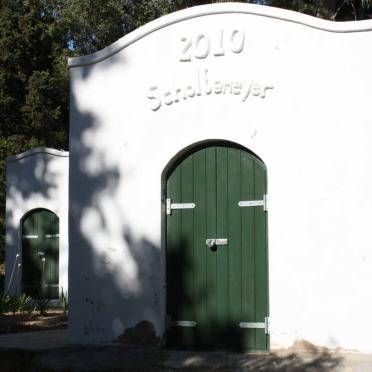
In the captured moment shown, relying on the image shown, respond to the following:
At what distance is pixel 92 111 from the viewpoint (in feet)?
31.1

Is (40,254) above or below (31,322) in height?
above

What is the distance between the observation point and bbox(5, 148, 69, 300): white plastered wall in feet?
53.7

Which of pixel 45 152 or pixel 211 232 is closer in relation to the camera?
pixel 211 232

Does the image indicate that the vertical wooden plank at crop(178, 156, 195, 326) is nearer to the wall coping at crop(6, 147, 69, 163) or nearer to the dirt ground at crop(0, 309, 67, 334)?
the dirt ground at crop(0, 309, 67, 334)

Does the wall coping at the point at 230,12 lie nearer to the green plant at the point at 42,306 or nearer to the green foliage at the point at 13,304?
the green plant at the point at 42,306

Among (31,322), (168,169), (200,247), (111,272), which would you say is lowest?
(31,322)

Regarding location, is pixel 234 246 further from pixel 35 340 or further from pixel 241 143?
pixel 35 340

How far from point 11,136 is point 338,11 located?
1327 cm

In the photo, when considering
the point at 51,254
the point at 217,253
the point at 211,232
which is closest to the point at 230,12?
the point at 211,232

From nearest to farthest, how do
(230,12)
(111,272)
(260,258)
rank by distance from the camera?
1. (260,258)
2. (230,12)
3. (111,272)

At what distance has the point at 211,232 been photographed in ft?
28.8

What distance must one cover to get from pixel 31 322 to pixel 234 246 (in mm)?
5588

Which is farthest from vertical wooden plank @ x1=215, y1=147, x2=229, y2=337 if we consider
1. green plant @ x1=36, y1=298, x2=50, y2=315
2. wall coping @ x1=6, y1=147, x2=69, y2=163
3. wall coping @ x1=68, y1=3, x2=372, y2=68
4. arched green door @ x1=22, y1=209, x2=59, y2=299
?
arched green door @ x1=22, y1=209, x2=59, y2=299

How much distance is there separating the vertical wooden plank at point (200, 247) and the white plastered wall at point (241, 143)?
355 mm
